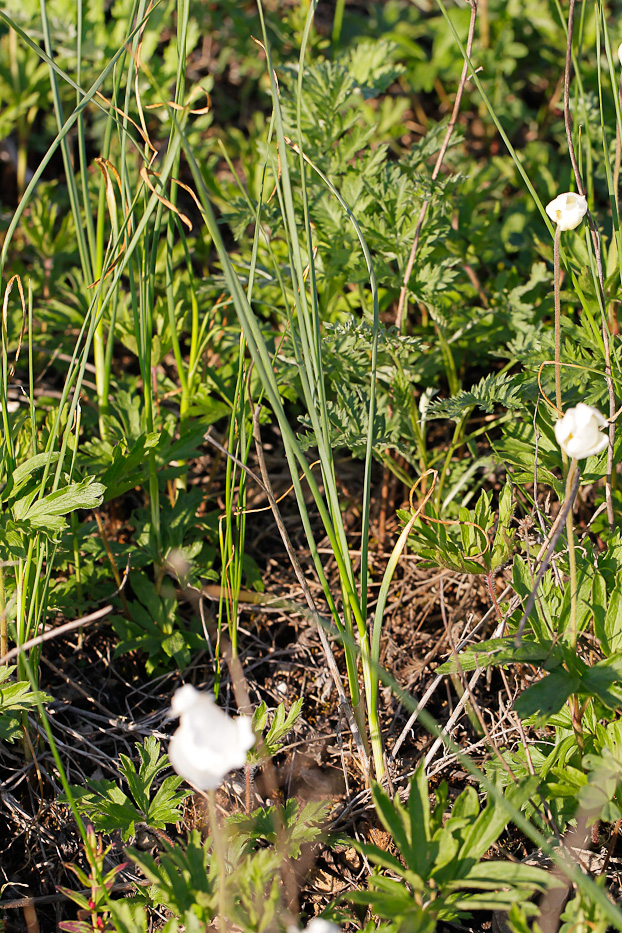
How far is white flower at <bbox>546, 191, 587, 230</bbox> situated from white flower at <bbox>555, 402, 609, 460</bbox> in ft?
1.34

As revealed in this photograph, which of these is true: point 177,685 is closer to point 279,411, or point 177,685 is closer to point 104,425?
point 104,425

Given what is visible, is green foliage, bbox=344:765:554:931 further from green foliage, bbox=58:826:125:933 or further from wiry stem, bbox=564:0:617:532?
wiry stem, bbox=564:0:617:532

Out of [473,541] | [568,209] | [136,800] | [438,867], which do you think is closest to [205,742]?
[438,867]

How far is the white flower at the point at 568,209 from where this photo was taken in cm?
130

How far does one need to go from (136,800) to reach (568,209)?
1.36m

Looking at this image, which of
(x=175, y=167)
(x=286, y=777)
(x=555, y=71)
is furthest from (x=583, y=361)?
(x=555, y=71)

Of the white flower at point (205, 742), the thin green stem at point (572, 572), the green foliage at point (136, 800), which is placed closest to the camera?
the white flower at point (205, 742)

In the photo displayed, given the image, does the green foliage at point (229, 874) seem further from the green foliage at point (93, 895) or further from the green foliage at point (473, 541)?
the green foliage at point (473, 541)

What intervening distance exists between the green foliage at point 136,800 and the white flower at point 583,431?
3.11ft

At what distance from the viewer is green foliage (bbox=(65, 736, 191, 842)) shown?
1367 millimetres

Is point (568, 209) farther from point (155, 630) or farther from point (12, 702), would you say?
point (12, 702)

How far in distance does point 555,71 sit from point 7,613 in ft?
9.38

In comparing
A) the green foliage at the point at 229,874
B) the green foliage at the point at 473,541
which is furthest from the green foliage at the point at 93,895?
the green foliage at the point at 473,541

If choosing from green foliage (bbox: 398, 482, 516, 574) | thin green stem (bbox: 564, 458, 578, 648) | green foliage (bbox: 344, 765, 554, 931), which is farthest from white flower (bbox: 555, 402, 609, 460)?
green foliage (bbox: 344, 765, 554, 931)
